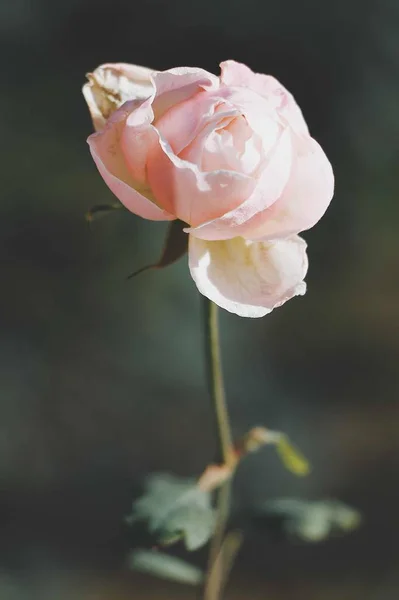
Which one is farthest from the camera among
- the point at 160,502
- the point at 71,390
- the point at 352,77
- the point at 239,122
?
the point at 352,77

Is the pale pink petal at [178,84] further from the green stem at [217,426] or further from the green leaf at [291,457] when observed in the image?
the green leaf at [291,457]

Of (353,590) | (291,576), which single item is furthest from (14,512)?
(353,590)

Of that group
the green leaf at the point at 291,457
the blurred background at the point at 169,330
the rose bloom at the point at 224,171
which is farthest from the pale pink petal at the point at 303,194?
the blurred background at the point at 169,330

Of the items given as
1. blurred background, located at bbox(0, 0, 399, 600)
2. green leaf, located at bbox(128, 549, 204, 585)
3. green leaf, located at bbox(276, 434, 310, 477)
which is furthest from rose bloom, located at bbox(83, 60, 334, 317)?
blurred background, located at bbox(0, 0, 399, 600)

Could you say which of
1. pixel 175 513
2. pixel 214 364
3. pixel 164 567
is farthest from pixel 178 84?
pixel 164 567

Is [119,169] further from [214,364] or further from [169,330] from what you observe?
[169,330]

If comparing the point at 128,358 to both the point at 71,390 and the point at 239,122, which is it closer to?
the point at 71,390

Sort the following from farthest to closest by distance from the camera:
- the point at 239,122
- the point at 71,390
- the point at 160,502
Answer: the point at 71,390 < the point at 160,502 < the point at 239,122
